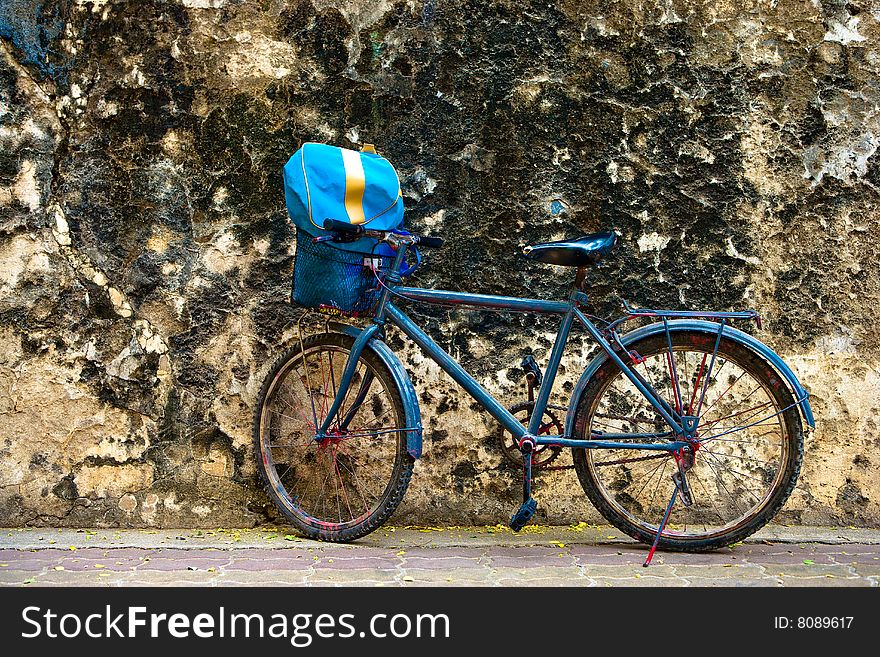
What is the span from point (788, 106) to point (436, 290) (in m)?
1.75

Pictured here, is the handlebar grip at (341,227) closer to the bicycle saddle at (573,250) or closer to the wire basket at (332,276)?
the wire basket at (332,276)

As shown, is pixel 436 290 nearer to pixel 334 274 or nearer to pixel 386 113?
pixel 334 274

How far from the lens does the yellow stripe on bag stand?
11.4ft

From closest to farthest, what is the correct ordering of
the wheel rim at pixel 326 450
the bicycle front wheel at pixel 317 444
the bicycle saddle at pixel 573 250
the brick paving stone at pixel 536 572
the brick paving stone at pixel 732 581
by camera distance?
the brick paving stone at pixel 732 581 → the brick paving stone at pixel 536 572 → the bicycle saddle at pixel 573 250 → the bicycle front wheel at pixel 317 444 → the wheel rim at pixel 326 450

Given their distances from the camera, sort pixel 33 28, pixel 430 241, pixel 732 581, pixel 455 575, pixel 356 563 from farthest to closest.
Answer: pixel 33 28
pixel 430 241
pixel 356 563
pixel 455 575
pixel 732 581

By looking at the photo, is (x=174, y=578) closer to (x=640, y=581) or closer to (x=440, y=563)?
(x=440, y=563)

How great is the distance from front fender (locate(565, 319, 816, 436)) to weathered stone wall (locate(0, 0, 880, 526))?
455 mm

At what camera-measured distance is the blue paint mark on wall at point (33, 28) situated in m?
3.86

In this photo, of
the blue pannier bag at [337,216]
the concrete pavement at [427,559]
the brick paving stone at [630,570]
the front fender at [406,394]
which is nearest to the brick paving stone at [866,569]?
the concrete pavement at [427,559]

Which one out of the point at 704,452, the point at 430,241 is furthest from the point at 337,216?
the point at 704,452

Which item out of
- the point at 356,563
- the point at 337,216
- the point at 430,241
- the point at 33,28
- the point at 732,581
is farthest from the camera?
the point at 33,28

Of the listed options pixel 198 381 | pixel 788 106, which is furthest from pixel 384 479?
pixel 788 106

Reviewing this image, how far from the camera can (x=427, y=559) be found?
3367 mm

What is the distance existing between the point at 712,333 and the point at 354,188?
1501 millimetres
